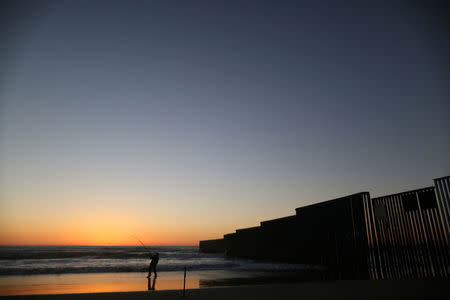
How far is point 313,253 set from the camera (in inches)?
853

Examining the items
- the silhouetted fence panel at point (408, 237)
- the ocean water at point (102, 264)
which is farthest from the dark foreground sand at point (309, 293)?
the ocean water at point (102, 264)

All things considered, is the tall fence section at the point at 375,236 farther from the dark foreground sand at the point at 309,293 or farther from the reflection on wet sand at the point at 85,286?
the reflection on wet sand at the point at 85,286

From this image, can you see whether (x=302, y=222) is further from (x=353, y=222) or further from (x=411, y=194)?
(x=411, y=194)

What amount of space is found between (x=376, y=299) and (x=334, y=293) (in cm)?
130

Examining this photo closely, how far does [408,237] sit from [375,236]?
2026 mm

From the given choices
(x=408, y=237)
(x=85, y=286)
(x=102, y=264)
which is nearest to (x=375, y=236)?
(x=408, y=237)

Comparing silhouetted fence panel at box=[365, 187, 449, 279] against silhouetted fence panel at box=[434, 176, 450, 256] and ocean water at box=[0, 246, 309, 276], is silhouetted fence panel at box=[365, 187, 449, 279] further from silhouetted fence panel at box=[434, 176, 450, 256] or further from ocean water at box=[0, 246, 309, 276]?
ocean water at box=[0, 246, 309, 276]

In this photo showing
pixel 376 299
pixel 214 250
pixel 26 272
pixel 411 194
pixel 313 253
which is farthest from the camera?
pixel 214 250

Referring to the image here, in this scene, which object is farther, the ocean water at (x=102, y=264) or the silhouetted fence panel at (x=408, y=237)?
the ocean water at (x=102, y=264)

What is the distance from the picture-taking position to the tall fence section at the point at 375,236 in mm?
11680

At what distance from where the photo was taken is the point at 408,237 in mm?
12789

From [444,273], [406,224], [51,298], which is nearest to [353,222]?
[406,224]

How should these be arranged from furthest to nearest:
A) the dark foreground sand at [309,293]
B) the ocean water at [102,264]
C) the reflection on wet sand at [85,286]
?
the ocean water at [102,264] → the reflection on wet sand at [85,286] → the dark foreground sand at [309,293]

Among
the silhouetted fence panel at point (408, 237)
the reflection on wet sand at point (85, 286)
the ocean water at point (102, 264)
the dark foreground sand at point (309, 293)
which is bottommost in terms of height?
the ocean water at point (102, 264)
